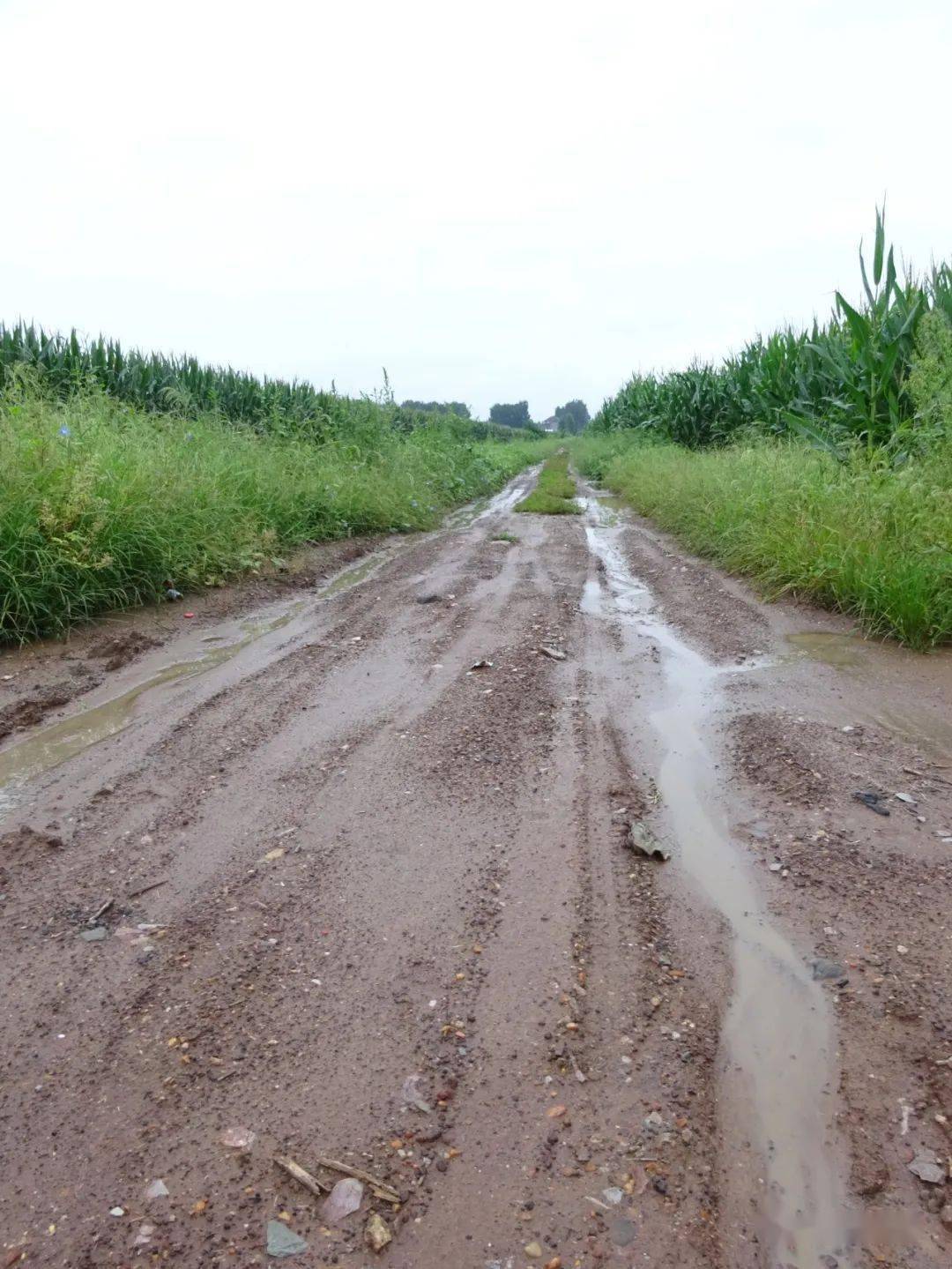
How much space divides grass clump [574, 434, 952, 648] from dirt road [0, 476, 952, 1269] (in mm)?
924

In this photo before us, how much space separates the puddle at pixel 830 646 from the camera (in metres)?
4.39

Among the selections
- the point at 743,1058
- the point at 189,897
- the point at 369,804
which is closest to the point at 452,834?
the point at 369,804

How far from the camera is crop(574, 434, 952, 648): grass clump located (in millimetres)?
4660

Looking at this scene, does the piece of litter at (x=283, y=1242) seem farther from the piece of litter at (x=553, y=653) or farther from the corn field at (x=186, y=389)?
the corn field at (x=186, y=389)

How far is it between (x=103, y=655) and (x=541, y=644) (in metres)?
2.52

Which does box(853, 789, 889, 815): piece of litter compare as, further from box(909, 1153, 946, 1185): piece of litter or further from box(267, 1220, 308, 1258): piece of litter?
box(267, 1220, 308, 1258): piece of litter

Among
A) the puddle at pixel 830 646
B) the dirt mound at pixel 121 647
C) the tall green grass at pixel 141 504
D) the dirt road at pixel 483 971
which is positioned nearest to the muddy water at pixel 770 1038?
the dirt road at pixel 483 971

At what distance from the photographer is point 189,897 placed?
7.30 ft

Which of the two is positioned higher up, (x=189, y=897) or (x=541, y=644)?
(x=541, y=644)

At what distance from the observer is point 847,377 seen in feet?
29.5

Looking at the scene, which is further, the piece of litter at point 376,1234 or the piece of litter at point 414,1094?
the piece of litter at point 414,1094

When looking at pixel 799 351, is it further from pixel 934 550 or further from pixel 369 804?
pixel 369 804

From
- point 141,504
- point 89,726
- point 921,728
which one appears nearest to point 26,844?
point 89,726

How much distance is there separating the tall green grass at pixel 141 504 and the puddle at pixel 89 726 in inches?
36.5
